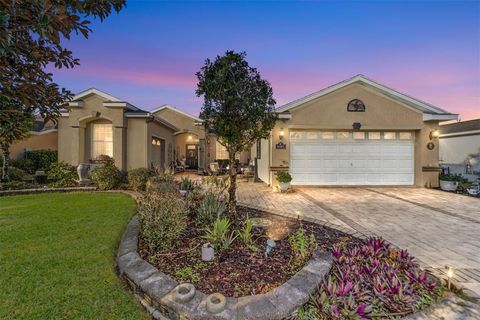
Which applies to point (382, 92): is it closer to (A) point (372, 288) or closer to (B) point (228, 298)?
(A) point (372, 288)

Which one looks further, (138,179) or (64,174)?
(64,174)

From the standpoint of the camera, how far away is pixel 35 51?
1967 mm

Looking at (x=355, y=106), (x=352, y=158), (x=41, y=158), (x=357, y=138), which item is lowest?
(x=41, y=158)

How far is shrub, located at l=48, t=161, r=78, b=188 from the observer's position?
1094 cm

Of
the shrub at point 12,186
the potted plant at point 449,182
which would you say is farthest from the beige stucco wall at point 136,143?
the potted plant at point 449,182

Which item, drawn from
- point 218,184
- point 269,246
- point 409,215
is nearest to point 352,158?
point 409,215

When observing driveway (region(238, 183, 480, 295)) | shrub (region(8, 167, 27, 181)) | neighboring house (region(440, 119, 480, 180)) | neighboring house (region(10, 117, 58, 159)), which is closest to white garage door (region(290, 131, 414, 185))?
driveway (region(238, 183, 480, 295))

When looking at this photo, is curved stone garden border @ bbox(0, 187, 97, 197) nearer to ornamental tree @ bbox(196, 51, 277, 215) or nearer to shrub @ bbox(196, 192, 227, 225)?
shrub @ bbox(196, 192, 227, 225)

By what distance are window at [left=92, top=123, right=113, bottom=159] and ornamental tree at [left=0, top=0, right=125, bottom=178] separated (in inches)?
470

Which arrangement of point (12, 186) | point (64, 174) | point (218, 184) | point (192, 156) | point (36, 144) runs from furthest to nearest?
1. point (192, 156)
2. point (36, 144)
3. point (64, 174)
4. point (12, 186)
5. point (218, 184)

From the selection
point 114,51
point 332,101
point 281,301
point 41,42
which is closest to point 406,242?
point 281,301

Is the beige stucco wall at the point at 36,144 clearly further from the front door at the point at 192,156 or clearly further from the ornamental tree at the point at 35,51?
the ornamental tree at the point at 35,51

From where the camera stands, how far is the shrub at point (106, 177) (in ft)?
32.6

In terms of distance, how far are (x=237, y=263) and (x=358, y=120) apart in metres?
10.1
